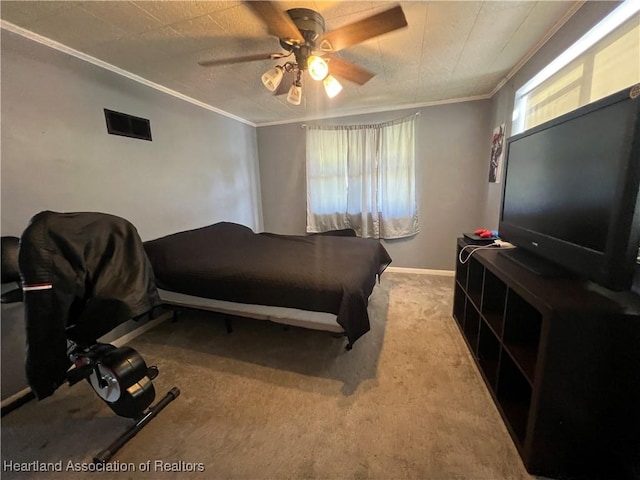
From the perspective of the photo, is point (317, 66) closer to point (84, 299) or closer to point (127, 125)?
point (84, 299)

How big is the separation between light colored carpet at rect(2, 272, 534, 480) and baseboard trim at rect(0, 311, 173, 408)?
94 mm

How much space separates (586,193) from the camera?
1.13 m

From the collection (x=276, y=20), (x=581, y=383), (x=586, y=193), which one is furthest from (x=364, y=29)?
(x=581, y=383)

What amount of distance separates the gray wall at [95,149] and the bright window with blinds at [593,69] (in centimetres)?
343

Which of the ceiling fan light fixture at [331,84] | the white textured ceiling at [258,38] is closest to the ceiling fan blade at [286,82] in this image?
the white textured ceiling at [258,38]

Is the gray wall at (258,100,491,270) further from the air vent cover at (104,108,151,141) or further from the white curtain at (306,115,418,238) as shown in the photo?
the air vent cover at (104,108,151,141)

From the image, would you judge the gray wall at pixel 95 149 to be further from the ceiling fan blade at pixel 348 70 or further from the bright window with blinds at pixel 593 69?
the bright window with blinds at pixel 593 69

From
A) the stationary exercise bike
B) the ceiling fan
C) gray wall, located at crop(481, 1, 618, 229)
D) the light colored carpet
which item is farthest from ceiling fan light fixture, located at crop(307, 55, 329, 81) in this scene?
the light colored carpet

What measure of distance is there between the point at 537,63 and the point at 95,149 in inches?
143

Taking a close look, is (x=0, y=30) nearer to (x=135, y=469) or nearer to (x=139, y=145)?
(x=139, y=145)

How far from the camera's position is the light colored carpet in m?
1.25

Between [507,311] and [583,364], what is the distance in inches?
15.4

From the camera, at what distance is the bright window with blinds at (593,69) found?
1.36 m

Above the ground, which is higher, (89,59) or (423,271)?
(89,59)
